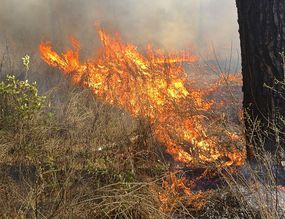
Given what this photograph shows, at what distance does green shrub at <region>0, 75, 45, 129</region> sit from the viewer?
396 centimetres

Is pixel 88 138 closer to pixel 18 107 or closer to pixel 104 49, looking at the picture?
pixel 18 107

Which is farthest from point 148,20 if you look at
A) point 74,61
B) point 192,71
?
point 74,61

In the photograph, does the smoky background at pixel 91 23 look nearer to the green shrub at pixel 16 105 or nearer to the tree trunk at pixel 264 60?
the green shrub at pixel 16 105

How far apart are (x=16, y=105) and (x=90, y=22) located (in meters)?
5.12

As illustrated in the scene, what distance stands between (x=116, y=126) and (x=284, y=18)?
6.01 ft

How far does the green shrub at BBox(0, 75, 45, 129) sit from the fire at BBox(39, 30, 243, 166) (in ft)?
3.45

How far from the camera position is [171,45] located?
31.4 feet

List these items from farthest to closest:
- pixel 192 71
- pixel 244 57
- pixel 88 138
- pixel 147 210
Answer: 1. pixel 192 71
2. pixel 244 57
3. pixel 88 138
4. pixel 147 210

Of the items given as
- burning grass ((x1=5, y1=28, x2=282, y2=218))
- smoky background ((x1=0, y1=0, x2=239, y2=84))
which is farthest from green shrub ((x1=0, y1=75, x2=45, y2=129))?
smoky background ((x1=0, y1=0, x2=239, y2=84))

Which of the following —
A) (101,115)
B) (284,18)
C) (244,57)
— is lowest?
(101,115)

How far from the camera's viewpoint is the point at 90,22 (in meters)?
8.95

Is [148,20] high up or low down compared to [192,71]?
up

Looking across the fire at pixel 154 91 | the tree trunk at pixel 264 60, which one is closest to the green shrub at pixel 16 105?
the fire at pixel 154 91

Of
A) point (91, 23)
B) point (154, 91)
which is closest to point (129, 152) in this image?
point (154, 91)
